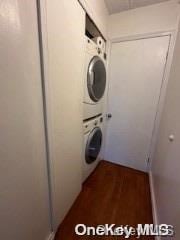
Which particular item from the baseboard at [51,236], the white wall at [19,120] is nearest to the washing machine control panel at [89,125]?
the white wall at [19,120]

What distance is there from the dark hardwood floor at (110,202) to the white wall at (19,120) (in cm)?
59

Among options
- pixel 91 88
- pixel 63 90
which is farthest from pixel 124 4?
pixel 63 90

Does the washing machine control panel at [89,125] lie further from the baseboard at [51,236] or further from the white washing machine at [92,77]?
the baseboard at [51,236]

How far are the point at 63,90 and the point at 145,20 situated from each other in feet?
5.23

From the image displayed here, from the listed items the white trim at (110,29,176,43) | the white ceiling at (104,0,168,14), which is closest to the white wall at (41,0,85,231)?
the white ceiling at (104,0,168,14)

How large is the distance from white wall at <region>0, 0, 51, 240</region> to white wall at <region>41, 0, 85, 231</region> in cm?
8

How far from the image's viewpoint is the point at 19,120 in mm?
647

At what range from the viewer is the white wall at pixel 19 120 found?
555 mm

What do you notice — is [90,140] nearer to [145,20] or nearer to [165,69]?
[165,69]

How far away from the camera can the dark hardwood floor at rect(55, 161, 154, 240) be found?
1.28 meters

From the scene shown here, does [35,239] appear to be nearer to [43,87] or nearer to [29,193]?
[29,193]

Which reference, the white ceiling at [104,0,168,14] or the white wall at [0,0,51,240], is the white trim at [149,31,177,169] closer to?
the white ceiling at [104,0,168,14]

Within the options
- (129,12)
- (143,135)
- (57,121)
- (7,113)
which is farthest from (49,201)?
(129,12)

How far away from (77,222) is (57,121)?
1.06 metres
